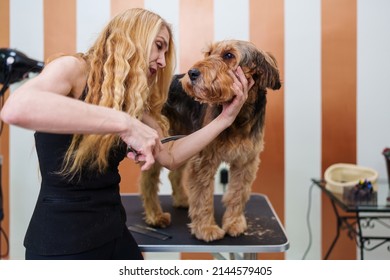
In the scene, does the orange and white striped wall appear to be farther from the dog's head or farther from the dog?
the dog's head

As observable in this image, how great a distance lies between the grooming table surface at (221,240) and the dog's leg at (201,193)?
0.05 m

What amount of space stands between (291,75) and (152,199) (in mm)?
901

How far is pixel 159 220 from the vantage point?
146cm

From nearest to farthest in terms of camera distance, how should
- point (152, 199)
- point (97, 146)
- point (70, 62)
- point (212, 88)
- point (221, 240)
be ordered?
point (70, 62) < point (97, 146) < point (212, 88) < point (221, 240) < point (152, 199)

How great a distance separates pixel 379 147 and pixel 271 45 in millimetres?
761

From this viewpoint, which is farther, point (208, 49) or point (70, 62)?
point (208, 49)

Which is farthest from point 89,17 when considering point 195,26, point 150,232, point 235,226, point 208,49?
point 235,226

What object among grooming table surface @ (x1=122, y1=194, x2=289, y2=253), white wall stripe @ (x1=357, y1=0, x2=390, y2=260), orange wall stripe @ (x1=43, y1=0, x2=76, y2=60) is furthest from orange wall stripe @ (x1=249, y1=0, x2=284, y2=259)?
orange wall stripe @ (x1=43, y1=0, x2=76, y2=60)

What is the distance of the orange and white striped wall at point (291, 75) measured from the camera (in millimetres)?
1450

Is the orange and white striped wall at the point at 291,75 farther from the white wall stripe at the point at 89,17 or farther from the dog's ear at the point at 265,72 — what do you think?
the dog's ear at the point at 265,72

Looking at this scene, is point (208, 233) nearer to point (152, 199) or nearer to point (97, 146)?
point (152, 199)

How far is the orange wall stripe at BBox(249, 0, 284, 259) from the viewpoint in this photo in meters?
1.57

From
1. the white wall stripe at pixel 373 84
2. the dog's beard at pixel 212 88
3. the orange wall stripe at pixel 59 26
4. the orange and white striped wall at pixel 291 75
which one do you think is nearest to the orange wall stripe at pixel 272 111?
the orange and white striped wall at pixel 291 75
